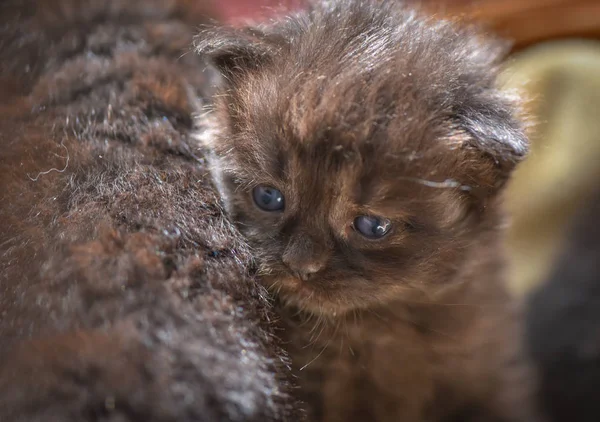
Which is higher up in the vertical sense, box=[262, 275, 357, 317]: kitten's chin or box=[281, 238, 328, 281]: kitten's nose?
box=[281, 238, 328, 281]: kitten's nose

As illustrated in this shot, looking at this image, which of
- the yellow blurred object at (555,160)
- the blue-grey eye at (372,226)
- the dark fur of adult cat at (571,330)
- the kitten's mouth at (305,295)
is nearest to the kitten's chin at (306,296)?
the kitten's mouth at (305,295)

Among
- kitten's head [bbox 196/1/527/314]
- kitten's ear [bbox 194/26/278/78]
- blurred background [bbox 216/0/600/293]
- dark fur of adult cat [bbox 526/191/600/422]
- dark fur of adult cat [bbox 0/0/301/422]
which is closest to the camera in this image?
dark fur of adult cat [bbox 0/0/301/422]

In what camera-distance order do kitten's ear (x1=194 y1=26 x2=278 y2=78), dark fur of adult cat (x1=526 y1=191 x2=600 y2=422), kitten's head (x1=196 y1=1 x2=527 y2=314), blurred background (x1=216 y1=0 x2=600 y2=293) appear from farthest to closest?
1. blurred background (x1=216 y1=0 x2=600 y2=293)
2. dark fur of adult cat (x1=526 y1=191 x2=600 y2=422)
3. kitten's ear (x1=194 y1=26 x2=278 y2=78)
4. kitten's head (x1=196 y1=1 x2=527 y2=314)

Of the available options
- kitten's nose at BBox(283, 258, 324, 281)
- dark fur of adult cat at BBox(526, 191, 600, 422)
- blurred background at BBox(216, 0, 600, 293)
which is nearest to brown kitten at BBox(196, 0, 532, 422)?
kitten's nose at BBox(283, 258, 324, 281)

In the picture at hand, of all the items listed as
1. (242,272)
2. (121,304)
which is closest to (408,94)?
(242,272)

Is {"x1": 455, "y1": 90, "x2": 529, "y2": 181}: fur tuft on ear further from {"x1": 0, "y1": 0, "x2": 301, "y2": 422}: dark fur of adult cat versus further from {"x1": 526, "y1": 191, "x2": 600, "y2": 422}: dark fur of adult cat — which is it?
{"x1": 526, "y1": 191, "x2": 600, "y2": 422}: dark fur of adult cat

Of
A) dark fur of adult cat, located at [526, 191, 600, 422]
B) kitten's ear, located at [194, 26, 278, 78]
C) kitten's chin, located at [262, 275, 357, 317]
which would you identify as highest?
kitten's ear, located at [194, 26, 278, 78]

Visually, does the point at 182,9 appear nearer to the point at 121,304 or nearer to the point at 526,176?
the point at 121,304

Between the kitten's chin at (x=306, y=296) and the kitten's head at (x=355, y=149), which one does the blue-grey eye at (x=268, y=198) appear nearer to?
the kitten's head at (x=355, y=149)
